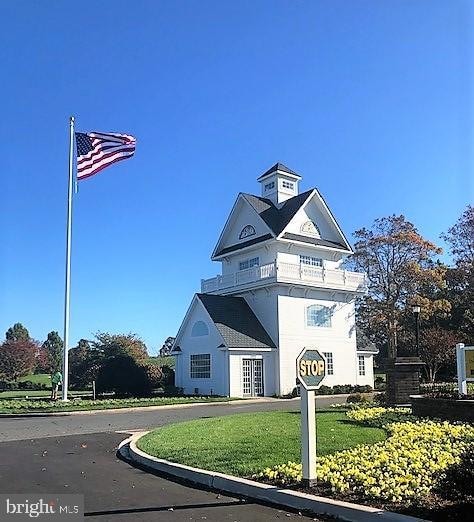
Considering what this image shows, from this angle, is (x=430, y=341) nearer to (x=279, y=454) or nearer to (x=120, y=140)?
(x=120, y=140)

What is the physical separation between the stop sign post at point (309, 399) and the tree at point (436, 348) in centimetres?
3833

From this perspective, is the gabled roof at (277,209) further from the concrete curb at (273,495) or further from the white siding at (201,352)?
the concrete curb at (273,495)

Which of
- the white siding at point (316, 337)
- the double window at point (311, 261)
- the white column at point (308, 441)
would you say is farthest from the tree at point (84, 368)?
the white column at point (308, 441)

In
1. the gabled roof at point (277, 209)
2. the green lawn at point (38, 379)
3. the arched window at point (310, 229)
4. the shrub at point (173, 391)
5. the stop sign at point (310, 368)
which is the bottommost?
the green lawn at point (38, 379)

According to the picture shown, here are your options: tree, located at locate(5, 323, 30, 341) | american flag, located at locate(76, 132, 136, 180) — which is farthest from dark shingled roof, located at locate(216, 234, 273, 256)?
tree, located at locate(5, 323, 30, 341)

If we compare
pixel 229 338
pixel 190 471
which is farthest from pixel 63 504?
pixel 229 338

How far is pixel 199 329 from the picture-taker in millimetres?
36750

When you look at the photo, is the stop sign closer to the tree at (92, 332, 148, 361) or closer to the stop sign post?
the stop sign post

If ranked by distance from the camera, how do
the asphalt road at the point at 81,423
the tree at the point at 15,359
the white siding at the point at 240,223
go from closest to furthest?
the asphalt road at the point at 81,423 < the white siding at the point at 240,223 < the tree at the point at 15,359

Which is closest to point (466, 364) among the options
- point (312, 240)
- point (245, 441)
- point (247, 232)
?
point (245, 441)

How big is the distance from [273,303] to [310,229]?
6628 mm

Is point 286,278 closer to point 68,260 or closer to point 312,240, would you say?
point 312,240

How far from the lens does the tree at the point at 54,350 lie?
67369 mm


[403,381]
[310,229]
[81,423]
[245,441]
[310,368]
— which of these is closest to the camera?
[310,368]
